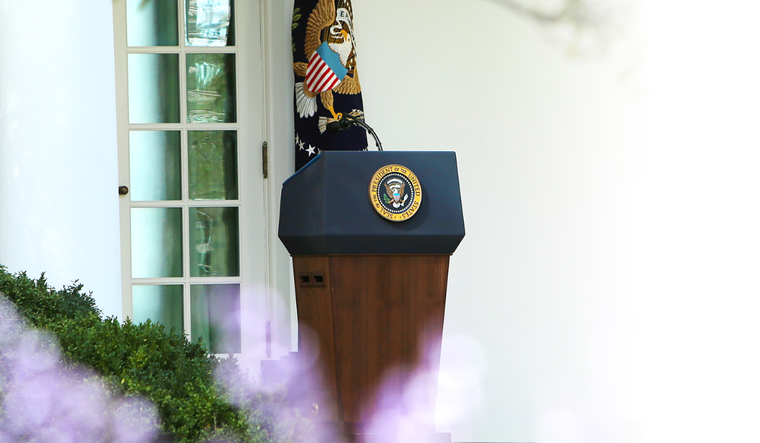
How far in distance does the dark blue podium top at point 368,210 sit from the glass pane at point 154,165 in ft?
5.75

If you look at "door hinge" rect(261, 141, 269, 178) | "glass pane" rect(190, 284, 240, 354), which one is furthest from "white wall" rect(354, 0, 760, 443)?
"glass pane" rect(190, 284, 240, 354)

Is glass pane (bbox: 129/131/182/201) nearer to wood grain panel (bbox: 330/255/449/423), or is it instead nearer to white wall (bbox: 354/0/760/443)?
white wall (bbox: 354/0/760/443)

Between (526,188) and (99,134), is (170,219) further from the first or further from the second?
(526,188)

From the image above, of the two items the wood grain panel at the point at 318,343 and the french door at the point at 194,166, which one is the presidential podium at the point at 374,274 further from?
the french door at the point at 194,166

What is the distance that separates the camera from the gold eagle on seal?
8.41ft

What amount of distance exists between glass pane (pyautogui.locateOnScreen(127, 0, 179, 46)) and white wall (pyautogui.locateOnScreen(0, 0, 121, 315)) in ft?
3.76

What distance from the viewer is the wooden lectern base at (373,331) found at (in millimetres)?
1147

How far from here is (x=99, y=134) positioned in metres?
1.64

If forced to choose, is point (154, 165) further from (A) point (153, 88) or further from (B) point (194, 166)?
(A) point (153, 88)

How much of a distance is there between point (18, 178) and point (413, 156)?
3.48ft

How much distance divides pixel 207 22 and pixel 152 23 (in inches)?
9.3

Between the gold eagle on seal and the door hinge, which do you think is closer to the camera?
the gold eagle on seal

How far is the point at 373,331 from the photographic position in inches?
45.4

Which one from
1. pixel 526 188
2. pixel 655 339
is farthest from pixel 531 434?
pixel 526 188
